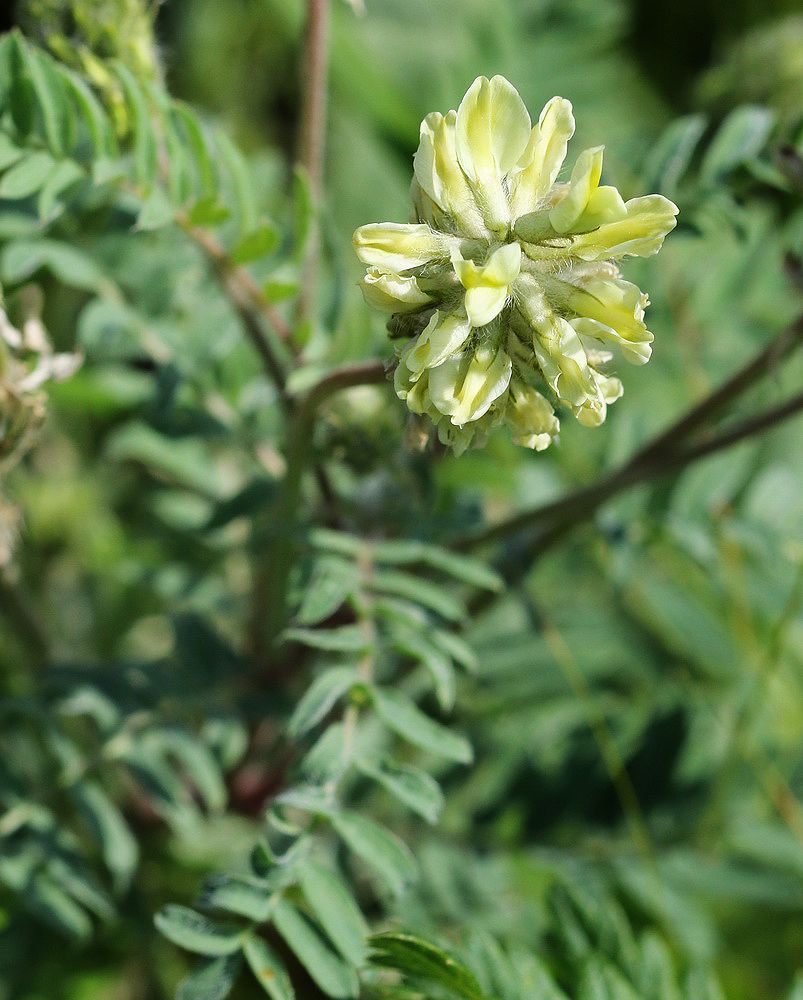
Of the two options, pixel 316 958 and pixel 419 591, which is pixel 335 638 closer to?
pixel 419 591

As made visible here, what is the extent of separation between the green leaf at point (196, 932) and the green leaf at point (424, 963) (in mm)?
183

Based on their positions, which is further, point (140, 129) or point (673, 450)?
point (673, 450)

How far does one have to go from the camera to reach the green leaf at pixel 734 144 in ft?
6.51

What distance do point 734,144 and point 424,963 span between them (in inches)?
54.1

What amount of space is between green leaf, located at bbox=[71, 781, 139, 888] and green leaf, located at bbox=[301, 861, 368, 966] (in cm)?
56

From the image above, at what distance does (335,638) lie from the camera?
5.57 ft

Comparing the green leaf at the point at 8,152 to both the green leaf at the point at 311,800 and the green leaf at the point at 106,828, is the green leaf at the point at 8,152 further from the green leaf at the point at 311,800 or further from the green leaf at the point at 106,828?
the green leaf at the point at 106,828

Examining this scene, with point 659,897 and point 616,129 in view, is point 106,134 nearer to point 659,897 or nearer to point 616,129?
point 659,897

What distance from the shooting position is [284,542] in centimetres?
190

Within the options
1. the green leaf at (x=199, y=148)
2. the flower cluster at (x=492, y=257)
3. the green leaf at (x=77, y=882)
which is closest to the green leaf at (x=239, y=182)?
the green leaf at (x=199, y=148)

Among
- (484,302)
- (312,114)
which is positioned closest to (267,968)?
(484,302)

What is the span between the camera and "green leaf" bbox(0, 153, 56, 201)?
1608 mm

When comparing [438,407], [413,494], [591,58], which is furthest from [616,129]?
[438,407]

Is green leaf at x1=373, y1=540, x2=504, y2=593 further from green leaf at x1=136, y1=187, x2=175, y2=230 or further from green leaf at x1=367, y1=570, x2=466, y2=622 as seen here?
green leaf at x1=136, y1=187, x2=175, y2=230
